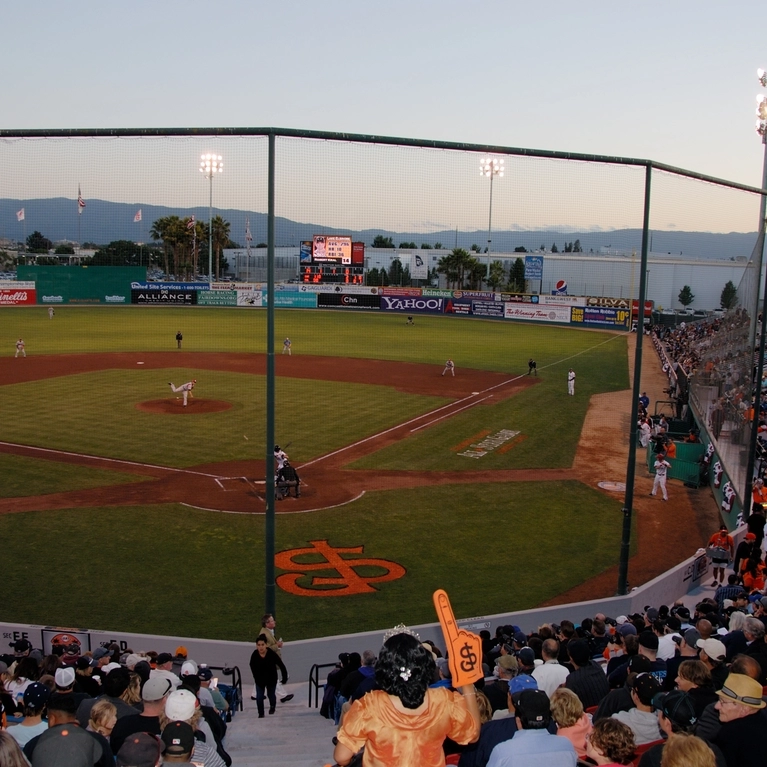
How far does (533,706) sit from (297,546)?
13.3 meters

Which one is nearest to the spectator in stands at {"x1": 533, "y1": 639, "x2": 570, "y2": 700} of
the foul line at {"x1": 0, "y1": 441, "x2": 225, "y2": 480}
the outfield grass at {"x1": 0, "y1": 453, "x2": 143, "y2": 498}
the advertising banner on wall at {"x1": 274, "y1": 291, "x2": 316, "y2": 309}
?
the foul line at {"x1": 0, "y1": 441, "x2": 225, "y2": 480}

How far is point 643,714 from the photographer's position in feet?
Result: 18.9

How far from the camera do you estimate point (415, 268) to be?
244 ft

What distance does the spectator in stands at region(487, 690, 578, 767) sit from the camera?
4.27m

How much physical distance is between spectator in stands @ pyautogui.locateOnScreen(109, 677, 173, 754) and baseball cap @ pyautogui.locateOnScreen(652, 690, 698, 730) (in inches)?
138

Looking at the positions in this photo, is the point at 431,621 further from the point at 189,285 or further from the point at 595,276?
the point at 189,285

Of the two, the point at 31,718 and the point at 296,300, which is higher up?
the point at 296,300

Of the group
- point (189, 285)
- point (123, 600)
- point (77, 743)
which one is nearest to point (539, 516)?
point (123, 600)

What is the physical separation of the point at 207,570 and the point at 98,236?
757cm

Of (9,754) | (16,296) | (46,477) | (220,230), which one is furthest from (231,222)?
(16,296)

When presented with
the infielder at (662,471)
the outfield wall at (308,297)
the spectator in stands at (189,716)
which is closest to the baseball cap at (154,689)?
the spectator in stands at (189,716)

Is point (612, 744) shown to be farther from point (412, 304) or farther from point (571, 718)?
point (412, 304)

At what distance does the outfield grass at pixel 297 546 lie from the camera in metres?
13.8

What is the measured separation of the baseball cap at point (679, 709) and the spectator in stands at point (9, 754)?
405 centimetres
